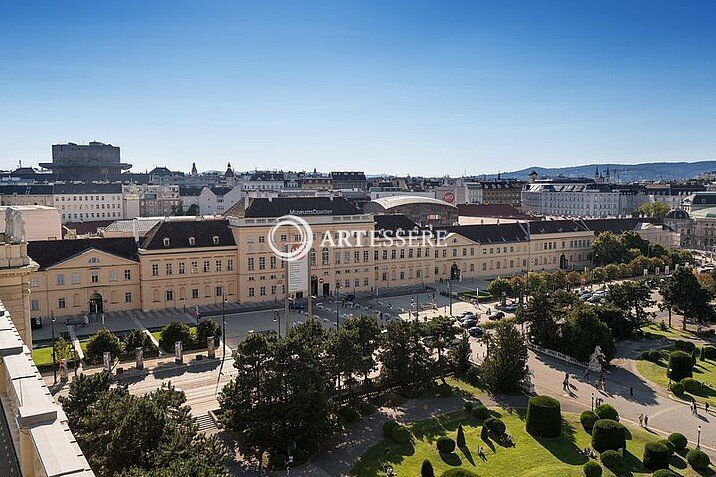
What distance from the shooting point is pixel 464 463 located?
3203 cm

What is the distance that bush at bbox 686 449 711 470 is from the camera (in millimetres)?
31422

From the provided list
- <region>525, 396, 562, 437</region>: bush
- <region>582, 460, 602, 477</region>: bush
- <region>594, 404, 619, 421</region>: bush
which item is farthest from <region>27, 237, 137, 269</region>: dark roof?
<region>582, 460, 602, 477</region>: bush

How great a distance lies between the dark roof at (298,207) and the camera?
229 feet

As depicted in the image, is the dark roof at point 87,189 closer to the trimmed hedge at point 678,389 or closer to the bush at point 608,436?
the trimmed hedge at point 678,389

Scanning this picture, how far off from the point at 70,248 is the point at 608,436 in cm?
5305

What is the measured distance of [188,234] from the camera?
66.3 m

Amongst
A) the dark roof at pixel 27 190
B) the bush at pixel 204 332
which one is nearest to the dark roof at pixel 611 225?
the bush at pixel 204 332

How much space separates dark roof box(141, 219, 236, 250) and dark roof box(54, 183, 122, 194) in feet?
271

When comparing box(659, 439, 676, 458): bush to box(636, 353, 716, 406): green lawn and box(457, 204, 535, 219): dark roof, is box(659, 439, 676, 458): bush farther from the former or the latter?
box(457, 204, 535, 219): dark roof

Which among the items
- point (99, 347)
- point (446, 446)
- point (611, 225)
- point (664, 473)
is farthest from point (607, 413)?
point (611, 225)

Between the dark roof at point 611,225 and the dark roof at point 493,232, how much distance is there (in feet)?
57.5

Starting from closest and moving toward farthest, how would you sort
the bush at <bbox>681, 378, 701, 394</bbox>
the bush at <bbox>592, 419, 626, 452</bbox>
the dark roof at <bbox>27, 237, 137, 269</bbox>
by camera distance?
the bush at <bbox>592, 419, 626, 452</bbox>, the bush at <bbox>681, 378, 701, 394</bbox>, the dark roof at <bbox>27, 237, 137, 269</bbox>

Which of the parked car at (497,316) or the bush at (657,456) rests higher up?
the parked car at (497,316)

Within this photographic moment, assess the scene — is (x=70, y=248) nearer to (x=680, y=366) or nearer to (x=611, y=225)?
(x=680, y=366)
